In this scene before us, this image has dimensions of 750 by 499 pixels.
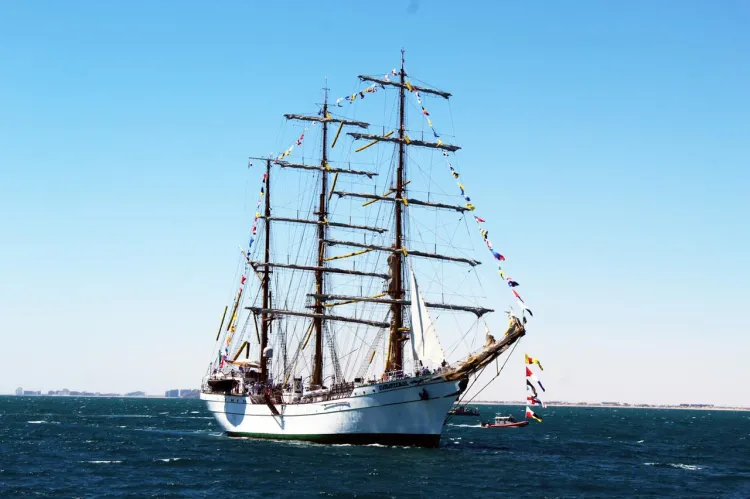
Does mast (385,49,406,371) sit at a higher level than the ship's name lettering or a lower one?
higher

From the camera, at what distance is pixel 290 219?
79.2m

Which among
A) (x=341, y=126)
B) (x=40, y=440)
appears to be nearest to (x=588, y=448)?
(x=341, y=126)

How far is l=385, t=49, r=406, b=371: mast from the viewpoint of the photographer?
65875mm

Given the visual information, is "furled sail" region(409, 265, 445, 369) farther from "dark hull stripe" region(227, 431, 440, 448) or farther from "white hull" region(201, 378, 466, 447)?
"dark hull stripe" region(227, 431, 440, 448)

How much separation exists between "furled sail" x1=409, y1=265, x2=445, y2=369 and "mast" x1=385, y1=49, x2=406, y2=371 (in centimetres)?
591

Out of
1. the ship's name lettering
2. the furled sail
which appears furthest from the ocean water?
the furled sail

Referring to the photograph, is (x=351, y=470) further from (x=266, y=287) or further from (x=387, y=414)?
(x=266, y=287)

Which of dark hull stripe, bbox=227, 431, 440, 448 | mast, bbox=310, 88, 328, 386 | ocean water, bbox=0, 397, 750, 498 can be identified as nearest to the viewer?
ocean water, bbox=0, 397, 750, 498

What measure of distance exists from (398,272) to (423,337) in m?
9.78

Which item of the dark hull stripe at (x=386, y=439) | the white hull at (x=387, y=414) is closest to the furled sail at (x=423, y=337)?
the white hull at (x=387, y=414)

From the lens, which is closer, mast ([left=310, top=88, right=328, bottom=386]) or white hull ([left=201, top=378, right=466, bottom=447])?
white hull ([left=201, top=378, right=466, bottom=447])

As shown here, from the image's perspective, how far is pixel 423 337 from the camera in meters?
59.4

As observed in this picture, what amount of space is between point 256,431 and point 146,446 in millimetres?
9086

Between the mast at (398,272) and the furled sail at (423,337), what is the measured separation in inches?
232
